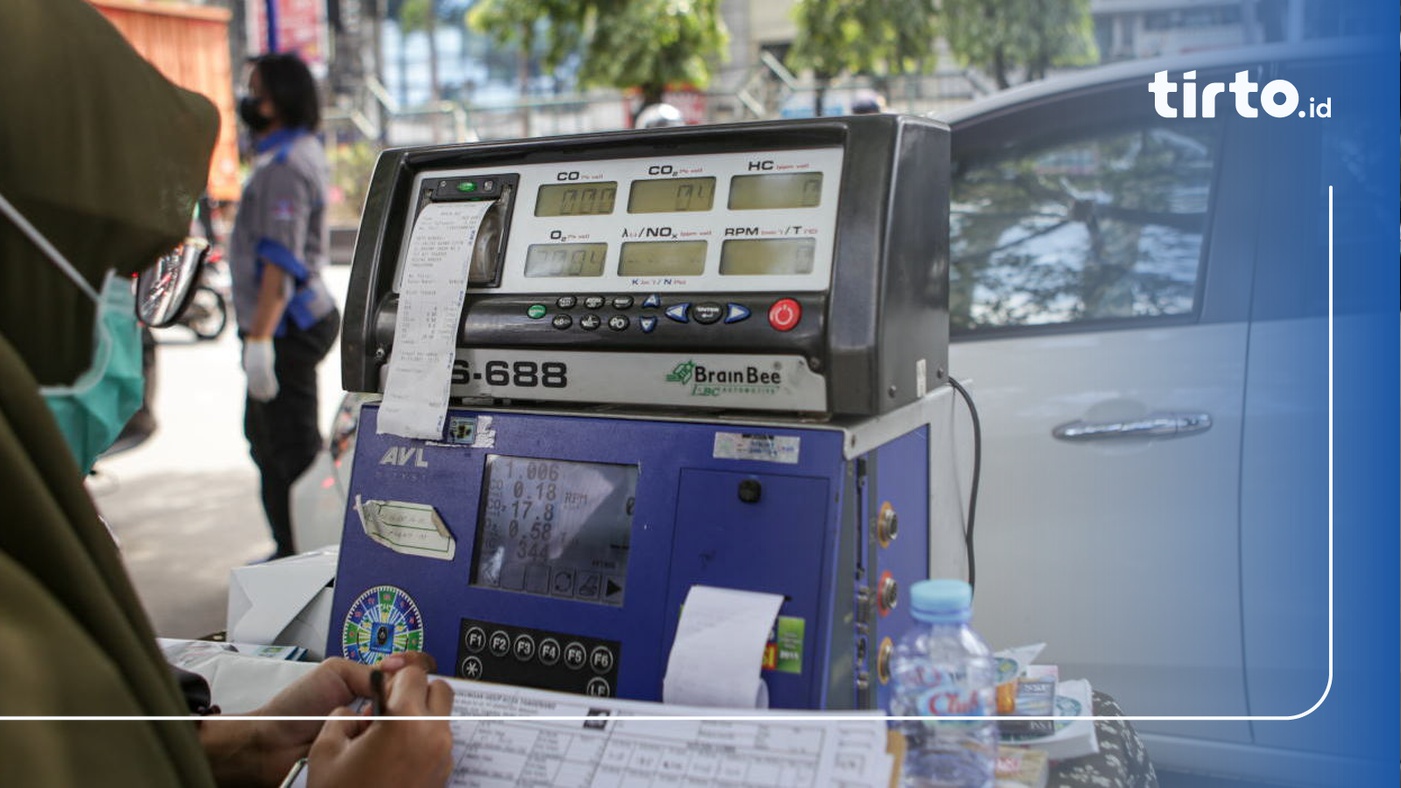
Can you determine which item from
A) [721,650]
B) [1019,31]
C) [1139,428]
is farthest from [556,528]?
[1019,31]

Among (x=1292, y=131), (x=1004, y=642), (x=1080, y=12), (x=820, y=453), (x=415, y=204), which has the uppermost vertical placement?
(x=1080, y=12)

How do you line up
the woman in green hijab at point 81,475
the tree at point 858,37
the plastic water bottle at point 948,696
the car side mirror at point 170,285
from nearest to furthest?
the woman in green hijab at point 81,475 → the plastic water bottle at point 948,696 → the car side mirror at point 170,285 → the tree at point 858,37

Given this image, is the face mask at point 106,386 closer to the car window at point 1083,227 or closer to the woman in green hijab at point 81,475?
the woman in green hijab at point 81,475

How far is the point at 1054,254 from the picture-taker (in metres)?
3.18

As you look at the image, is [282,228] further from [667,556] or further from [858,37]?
[858,37]

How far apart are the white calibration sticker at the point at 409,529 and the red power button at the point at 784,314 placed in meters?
0.47

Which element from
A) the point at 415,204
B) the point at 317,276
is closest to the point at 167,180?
the point at 415,204

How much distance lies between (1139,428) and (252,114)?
339 centimetres

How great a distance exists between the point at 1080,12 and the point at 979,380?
7610 mm

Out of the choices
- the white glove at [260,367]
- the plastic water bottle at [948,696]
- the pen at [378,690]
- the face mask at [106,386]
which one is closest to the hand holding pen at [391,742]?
the pen at [378,690]

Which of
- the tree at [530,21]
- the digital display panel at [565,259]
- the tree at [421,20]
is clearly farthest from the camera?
the tree at [421,20]

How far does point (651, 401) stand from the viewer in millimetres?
1487

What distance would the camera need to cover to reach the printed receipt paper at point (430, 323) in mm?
1578

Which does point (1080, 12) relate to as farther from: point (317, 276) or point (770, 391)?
point (770, 391)
